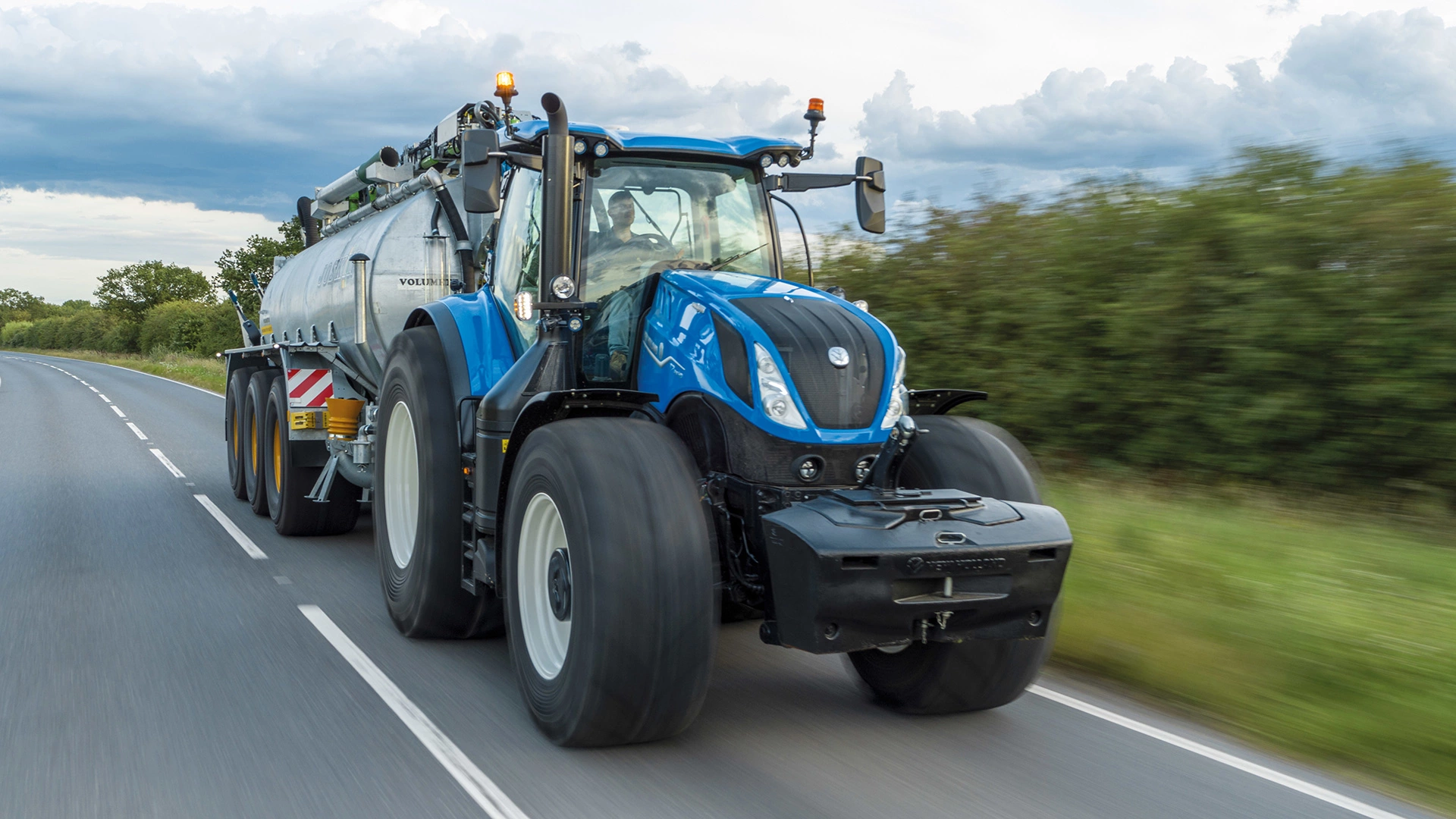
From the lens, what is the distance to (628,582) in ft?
13.1

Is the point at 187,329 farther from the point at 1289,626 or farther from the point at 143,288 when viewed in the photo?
the point at 1289,626

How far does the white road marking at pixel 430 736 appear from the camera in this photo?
3.92 m

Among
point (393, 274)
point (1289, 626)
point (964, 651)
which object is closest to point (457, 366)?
point (393, 274)

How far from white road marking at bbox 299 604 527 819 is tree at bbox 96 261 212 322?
115m

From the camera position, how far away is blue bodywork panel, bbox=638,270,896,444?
439 cm

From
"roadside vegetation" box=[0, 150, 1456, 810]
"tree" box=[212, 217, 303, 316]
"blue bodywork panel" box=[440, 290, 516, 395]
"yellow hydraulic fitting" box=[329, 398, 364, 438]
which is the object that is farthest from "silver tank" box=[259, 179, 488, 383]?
"tree" box=[212, 217, 303, 316]

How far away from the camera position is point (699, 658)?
161 inches

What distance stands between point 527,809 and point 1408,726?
3372 millimetres

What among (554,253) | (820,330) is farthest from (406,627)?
(820,330)

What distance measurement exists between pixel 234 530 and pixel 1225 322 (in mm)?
8031

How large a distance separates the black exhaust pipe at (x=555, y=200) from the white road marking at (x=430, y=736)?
5.94 ft

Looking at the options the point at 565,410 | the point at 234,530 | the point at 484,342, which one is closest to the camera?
the point at 565,410

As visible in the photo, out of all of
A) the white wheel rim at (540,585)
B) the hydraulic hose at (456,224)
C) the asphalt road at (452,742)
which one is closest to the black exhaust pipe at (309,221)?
the hydraulic hose at (456,224)

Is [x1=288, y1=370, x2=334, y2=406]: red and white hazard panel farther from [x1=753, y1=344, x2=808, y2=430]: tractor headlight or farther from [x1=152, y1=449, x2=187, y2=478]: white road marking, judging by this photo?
[x1=753, y1=344, x2=808, y2=430]: tractor headlight
